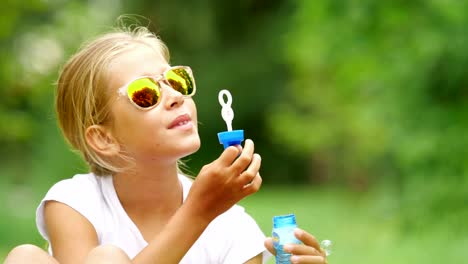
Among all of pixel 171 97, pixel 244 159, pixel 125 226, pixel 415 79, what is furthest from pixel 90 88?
pixel 415 79

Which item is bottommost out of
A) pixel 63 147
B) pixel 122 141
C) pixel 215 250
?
pixel 63 147

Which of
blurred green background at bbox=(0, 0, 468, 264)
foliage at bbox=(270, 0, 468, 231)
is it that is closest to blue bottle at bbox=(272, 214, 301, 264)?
blurred green background at bbox=(0, 0, 468, 264)

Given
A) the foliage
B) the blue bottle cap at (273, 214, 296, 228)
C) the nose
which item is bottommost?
the foliage

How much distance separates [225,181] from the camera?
2430 mm

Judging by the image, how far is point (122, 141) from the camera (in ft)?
9.27

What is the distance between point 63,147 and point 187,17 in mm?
5396

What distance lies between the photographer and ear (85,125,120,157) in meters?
2.86

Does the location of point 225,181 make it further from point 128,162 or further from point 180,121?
point 128,162

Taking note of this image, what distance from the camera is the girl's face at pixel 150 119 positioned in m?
2.69

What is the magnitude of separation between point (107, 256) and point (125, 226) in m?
0.43

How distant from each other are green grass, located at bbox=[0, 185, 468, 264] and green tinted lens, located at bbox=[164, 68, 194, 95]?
12.3 feet

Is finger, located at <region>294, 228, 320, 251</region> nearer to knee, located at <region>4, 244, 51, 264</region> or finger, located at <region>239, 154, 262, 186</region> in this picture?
finger, located at <region>239, 154, 262, 186</region>

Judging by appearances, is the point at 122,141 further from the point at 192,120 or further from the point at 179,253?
the point at 179,253

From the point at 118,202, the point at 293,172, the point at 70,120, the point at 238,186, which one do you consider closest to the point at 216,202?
the point at 238,186
